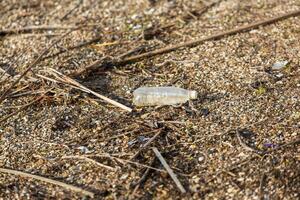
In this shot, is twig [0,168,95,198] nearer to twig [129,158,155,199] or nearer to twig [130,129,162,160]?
twig [129,158,155,199]

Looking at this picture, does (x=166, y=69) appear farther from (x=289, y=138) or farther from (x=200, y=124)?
(x=289, y=138)

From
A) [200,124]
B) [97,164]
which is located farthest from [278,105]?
[97,164]

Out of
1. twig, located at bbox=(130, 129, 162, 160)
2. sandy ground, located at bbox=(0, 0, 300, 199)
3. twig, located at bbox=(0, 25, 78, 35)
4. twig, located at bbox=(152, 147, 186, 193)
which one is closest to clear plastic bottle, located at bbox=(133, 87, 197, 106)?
sandy ground, located at bbox=(0, 0, 300, 199)

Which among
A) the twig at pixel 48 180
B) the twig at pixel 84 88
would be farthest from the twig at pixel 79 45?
the twig at pixel 48 180

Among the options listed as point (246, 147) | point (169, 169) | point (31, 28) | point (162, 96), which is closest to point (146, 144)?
point (169, 169)

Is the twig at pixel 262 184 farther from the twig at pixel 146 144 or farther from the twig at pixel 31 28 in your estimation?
the twig at pixel 31 28
